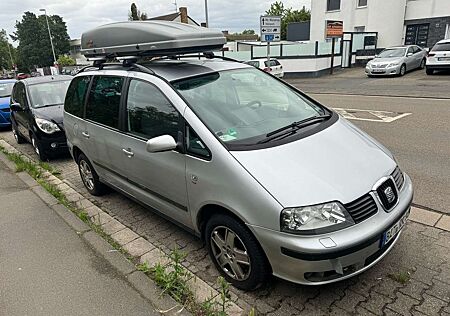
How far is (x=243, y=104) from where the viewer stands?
129 inches

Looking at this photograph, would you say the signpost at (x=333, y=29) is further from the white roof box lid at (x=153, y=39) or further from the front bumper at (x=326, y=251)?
the front bumper at (x=326, y=251)

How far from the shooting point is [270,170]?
8.01 feet

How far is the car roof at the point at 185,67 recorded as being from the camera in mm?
3314

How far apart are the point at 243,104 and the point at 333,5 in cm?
2832

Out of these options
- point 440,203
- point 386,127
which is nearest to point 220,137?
point 440,203

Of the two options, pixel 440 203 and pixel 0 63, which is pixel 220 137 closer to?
pixel 440 203

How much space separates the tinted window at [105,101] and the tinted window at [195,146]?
4.10ft

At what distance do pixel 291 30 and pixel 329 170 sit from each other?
118 feet

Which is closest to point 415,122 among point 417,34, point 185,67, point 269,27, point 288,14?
point 185,67

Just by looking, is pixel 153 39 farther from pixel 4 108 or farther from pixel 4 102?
pixel 4 102

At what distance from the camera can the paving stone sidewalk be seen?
8.30 ft

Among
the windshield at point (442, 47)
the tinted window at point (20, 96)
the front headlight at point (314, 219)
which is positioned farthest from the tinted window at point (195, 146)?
the windshield at point (442, 47)

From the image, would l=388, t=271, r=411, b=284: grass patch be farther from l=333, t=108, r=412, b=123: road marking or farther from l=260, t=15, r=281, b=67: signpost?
l=260, t=15, r=281, b=67: signpost

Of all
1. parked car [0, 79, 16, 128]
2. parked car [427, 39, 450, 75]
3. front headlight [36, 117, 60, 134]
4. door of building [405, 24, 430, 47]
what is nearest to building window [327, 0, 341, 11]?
door of building [405, 24, 430, 47]
